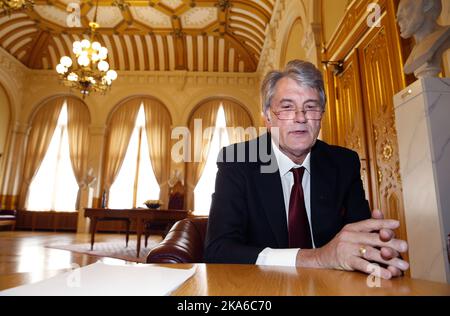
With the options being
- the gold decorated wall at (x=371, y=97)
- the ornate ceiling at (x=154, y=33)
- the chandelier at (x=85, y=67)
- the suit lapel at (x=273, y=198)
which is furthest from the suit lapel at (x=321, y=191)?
the ornate ceiling at (x=154, y=33)

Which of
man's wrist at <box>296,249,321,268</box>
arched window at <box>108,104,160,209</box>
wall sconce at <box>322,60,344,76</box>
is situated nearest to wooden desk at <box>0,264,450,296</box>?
man's wrist at <box>296,249,321,268</box>

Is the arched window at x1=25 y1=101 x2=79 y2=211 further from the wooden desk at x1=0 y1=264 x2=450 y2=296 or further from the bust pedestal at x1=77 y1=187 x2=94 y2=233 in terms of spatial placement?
the wooden desk at x1=0 y1=264 x2=450 y2=296

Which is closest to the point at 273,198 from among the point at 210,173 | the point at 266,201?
the point at 266,201

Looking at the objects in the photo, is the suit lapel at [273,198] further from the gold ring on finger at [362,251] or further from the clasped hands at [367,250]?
the gold ring on finger at [362,251]

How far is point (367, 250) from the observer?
74 centimetres

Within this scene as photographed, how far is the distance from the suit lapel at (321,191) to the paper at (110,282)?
692 millimetres

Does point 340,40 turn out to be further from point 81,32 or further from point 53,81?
point 53,81

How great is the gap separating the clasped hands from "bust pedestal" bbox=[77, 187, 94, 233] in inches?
366

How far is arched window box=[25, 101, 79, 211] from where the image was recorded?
9.27 meters

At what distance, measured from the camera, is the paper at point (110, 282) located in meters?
0.46

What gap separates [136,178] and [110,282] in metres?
9.21

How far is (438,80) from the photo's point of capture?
143 centimetres

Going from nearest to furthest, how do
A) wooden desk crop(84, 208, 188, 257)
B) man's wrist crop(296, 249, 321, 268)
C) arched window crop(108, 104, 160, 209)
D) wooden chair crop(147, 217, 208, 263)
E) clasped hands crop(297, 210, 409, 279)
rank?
1. clasped hands crop(297, 210, 409, 279)
2. man's wrist crop(296, 249, 321, 268)
3. wooden chair crop(147, 217, 208, 263)
4. wooden desk crop(84, 208, 188, 257)
5. arched window crop(108, 104, 160, 209)

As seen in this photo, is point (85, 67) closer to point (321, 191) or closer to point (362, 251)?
point (321, 191)
